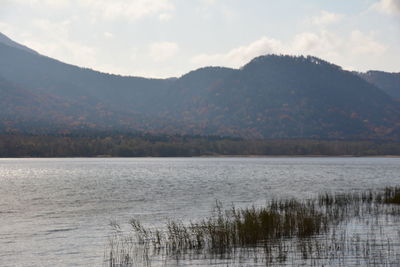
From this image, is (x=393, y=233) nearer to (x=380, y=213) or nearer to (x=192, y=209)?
(x=380, y=213)

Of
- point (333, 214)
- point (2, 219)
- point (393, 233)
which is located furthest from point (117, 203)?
point (393, 233)

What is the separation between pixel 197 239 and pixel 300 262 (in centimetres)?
566

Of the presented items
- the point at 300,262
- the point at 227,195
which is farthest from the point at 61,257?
the point at 227,195

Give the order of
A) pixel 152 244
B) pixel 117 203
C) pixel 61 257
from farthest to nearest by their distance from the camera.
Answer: pixel 117 203
pixel 152 244
pixel 61 257

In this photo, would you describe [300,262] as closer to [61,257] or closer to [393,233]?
[393,233]

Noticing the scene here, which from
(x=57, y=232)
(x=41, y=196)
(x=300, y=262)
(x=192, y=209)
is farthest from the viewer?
(x=41, y=196)

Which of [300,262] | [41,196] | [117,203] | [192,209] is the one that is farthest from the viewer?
[41,196]

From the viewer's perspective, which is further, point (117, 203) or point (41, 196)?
point (41, 196)

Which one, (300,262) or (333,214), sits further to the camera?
(333,214)

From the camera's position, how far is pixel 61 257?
79.6 ft

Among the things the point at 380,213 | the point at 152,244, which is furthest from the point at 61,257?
the point at 380,213

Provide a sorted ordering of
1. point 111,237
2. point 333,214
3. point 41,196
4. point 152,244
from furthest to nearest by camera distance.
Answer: point 41,196 < point 333,214 < point 111,237 < point 152,244

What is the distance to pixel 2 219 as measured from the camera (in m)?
38.2

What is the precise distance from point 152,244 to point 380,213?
60.3 feet
